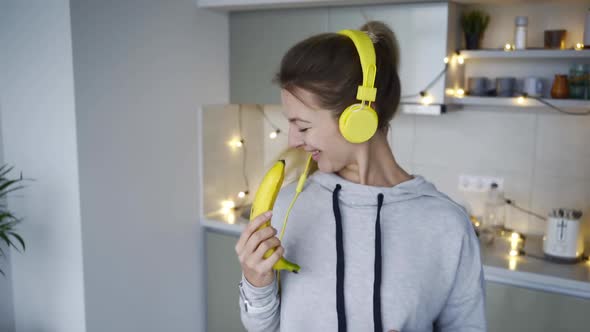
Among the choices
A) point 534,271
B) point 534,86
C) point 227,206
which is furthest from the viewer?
point 227,206

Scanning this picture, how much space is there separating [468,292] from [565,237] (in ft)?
3.94

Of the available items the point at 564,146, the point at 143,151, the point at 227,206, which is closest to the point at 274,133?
the point at 227,206

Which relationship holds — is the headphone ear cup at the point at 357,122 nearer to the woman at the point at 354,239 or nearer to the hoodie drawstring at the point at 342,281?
the woman at the point at 354,239

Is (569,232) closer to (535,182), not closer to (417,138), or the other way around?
(535,182)

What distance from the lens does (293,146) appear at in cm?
107

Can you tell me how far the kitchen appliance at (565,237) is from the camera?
2047mm

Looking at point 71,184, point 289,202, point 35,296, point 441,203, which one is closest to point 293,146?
point 289,202

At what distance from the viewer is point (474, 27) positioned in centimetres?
224

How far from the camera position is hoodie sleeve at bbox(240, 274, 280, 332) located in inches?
41.4

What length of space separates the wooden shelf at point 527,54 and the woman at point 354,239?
4.03 ft

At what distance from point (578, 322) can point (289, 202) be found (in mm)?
1353

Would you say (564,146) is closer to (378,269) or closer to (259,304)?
(378,269)

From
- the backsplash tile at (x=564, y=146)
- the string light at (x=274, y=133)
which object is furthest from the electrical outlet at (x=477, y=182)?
the string light at (x=274, y=133)

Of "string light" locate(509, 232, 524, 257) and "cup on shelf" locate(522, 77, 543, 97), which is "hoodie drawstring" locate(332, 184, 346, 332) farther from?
"cup on shelf" locate(522, 77, 543, 97)
